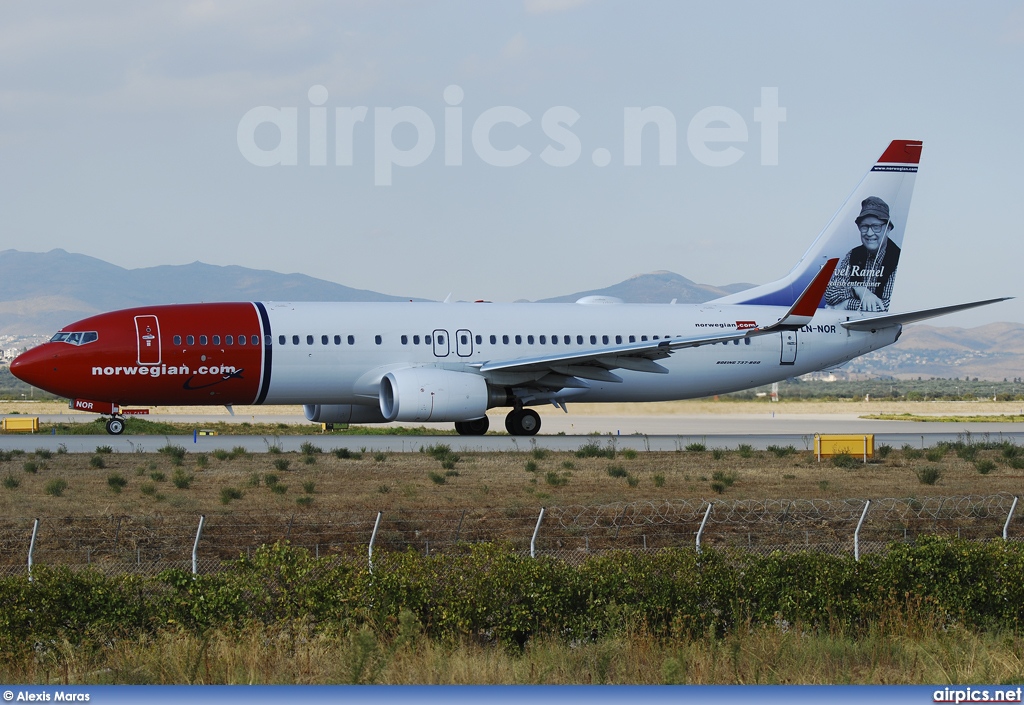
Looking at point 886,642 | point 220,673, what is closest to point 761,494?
point 886,642

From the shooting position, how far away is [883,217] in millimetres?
41062

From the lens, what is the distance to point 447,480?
25.5 m

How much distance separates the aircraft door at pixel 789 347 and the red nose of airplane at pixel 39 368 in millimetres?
22569

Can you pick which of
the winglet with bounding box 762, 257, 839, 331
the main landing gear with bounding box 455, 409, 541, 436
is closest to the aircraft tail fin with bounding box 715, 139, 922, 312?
the winglet with bounding box 762, 257, 839, 331

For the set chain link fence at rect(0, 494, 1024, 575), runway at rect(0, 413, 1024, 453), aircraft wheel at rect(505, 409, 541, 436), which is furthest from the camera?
aircraft wheel at rect(505, 409, 541, 436)

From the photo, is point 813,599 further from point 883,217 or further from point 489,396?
point 883,217

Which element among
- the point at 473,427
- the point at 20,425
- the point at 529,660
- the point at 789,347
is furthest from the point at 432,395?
the point at 529,660

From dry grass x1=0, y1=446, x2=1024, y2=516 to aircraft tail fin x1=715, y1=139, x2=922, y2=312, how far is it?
30.5 feet

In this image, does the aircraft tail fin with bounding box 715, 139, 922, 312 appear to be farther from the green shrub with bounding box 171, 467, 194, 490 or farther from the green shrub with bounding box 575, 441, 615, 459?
the green shrub with bounding box 171, 467, 194, 490

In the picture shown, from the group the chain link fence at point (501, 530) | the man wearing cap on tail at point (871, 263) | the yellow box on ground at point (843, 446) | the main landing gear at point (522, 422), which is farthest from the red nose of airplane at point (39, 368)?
the man wearing cap on tail at point (871, 263)

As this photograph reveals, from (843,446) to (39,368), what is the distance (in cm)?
2229

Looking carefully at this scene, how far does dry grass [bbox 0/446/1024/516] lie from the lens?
21797mm

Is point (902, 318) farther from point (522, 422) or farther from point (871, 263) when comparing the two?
point (522, 422)

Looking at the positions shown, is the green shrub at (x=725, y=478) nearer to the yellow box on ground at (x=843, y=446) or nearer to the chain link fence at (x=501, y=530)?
the chain link fence at (x=501, y=530)
